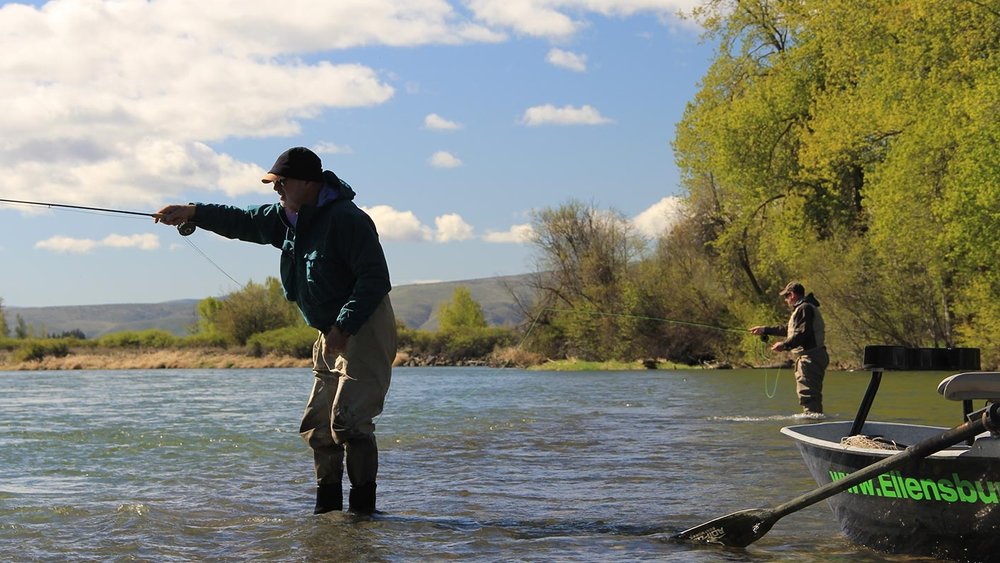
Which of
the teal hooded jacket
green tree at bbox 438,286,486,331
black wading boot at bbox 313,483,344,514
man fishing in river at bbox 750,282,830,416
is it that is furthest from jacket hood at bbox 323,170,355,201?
green tree at bbox 438,286,486,331

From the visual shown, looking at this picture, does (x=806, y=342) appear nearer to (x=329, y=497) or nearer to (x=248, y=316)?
(x=329, y=497)

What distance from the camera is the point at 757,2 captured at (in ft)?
128

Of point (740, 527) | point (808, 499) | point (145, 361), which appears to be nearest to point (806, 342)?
point (740, 527)

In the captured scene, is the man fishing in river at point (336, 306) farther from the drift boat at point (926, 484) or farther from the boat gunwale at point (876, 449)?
the drift boat at point (926, 484)

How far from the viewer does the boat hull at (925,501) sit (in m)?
5.07

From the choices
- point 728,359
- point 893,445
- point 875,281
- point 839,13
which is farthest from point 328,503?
point 728,359

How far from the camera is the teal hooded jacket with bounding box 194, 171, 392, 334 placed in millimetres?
6484

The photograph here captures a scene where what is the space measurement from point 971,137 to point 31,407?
67.9 ft

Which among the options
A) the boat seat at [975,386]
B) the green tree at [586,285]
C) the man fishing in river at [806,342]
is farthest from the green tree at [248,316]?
the boat seat at [975,386]

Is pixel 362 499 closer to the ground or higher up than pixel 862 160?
closer to the ground

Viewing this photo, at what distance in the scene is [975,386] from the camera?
4965 mm

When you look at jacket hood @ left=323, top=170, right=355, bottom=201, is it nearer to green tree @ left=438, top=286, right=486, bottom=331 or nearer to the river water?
the river water

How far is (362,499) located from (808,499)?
2749 millimetres

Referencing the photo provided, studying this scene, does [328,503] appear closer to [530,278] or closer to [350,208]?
[350,208]
